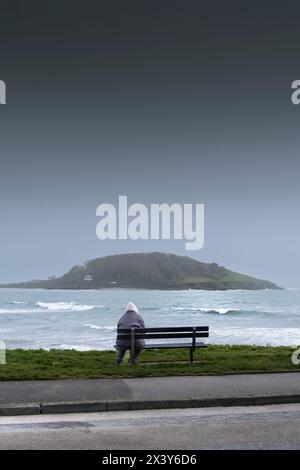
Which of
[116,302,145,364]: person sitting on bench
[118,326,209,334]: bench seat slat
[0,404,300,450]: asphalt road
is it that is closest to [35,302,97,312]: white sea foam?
[116,302,145,364]: person sitting on bench

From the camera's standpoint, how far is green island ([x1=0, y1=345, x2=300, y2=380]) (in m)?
9.98

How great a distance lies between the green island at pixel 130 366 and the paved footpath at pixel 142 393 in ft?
1.31

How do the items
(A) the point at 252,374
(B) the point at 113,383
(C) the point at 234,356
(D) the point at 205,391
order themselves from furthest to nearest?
(C) the point at 234,356
(A) the point at 252,374
(B) the point at 113,383
(D) the point at 205,391

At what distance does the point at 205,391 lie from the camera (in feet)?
28.3

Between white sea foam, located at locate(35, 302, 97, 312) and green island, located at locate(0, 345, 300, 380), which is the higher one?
green island, located at locate(0, 345, 300, 380)

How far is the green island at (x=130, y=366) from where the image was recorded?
9.98m

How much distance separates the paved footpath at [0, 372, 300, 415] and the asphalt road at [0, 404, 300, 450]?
178mm

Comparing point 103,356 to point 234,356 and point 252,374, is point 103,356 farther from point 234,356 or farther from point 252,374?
point 252,374

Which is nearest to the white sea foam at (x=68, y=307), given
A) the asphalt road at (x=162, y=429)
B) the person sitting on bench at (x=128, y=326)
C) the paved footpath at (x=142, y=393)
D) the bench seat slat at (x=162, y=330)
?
the person sitting on bench at (x=128, y=326)

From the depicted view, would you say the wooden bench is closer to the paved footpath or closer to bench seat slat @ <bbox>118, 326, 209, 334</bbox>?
bench seat slat @ <bbox>118, 326, 209, 334</bbox>

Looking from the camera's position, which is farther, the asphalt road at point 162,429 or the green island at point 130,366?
the green island at point 130,366

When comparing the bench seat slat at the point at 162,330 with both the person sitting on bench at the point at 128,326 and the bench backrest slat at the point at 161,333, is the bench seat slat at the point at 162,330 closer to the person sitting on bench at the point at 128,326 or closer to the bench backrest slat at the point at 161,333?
the bench backrest slat at the point at 161,333
